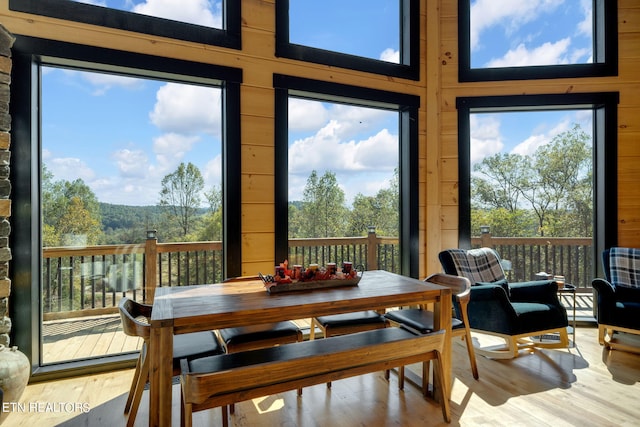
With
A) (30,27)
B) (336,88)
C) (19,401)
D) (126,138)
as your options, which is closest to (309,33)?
(336,88)

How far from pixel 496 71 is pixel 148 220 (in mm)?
3785

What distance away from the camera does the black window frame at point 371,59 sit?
3211 mm

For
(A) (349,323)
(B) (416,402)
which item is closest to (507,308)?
(B) (416,402)

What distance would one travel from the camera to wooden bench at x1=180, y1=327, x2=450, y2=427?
151 cm

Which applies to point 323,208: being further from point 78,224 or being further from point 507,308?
point 78,224

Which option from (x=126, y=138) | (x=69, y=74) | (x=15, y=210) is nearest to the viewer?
(x=15, y=210)

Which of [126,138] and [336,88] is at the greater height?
[336,88]

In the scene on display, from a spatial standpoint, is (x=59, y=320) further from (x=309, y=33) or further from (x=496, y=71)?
(x=496, y=71)

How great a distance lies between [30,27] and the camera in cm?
246

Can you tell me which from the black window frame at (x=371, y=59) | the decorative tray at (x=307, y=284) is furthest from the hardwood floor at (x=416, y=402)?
the black window frame at (x=371, y=59)

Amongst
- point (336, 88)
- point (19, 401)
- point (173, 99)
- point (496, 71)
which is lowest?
point (19, 401)

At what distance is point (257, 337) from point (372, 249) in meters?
1.90

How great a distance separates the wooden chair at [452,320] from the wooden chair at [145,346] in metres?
1.29

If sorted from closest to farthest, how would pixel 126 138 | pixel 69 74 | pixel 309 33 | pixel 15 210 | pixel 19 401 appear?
1. pixel 19 401
2. pixel 15 210
3. pixel 69 74
4. pixel 126 138
5. pixel 309 33
